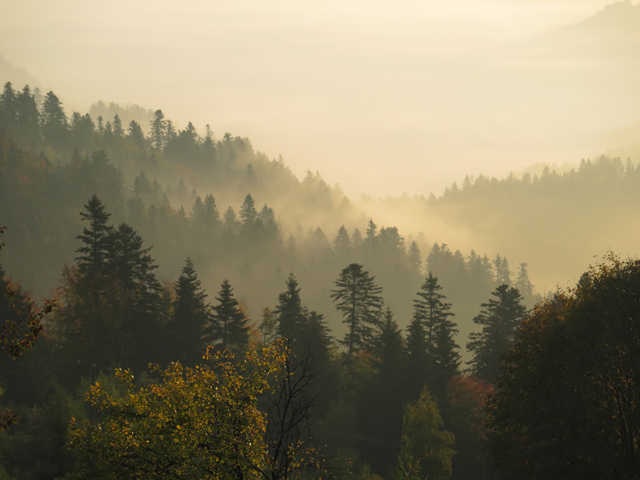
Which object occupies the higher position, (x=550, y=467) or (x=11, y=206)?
(x=11, y=206)

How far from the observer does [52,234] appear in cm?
16438

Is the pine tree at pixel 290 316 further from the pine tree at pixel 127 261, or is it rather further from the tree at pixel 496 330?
the tree at pixel 496 330

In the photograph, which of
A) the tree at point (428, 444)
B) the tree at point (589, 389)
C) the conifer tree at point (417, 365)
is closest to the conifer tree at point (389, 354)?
the conifer tree at point (417, 365)

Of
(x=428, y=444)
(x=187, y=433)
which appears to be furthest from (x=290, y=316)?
(x=187, y=433)

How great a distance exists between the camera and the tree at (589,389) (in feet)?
66.1

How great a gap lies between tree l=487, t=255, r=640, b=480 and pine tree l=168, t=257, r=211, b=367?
119 ft

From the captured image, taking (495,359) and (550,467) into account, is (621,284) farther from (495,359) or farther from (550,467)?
(495,359)

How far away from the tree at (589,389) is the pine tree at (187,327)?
36.1 m

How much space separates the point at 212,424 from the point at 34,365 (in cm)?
3795

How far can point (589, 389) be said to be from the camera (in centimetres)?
2044

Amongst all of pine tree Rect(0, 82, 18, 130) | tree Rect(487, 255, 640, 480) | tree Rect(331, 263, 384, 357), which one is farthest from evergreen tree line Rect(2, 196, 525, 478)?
pine tree Rect(0, 82, 18, 130)

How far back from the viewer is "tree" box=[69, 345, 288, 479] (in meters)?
13.6

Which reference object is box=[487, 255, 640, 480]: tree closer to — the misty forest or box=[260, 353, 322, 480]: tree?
the misty forest

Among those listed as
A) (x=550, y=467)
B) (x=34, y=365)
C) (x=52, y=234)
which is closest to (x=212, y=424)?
(x=550, y=467)
